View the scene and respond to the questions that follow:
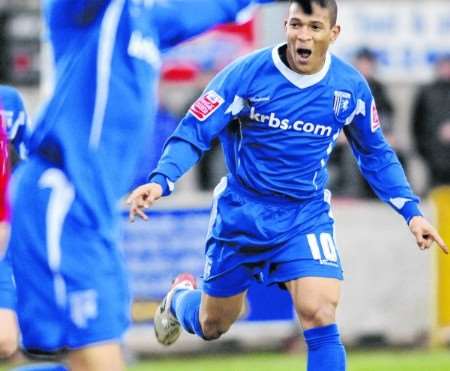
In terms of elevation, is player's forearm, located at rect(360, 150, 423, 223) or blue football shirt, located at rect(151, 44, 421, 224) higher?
blue football shirt, located at rect(151, 44, 421, 224)

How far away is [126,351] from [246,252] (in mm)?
4210

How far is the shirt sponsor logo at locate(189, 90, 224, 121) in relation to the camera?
747cm

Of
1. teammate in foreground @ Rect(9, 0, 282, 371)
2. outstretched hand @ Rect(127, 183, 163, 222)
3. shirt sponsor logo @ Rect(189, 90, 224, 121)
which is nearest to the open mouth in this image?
shirt sponsor logo @ Rect(189, 90, 224, 121)

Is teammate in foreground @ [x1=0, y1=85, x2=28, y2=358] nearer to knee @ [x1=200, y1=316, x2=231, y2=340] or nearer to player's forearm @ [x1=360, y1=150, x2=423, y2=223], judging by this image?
knee @ [x1=200, y1=316, x2=231, y2=340]

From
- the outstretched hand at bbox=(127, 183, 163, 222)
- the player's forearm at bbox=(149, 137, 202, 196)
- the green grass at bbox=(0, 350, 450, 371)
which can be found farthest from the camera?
the green grass at bbox=(0, 350, 450, 371)

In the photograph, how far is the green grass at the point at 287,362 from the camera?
36.0 feet

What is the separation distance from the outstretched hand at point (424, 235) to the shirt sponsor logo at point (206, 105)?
1.10 m

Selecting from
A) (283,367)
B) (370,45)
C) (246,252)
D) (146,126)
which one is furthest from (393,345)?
(146,126)

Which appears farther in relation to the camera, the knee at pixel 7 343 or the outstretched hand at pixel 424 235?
the outstretched hand at pixel 424 235

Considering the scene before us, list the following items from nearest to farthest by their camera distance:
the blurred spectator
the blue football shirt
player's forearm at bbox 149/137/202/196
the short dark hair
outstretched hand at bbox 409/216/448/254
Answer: player's forearm at bbox 149/137/202/196
outstretched hand at bbox 409/216/448/254
the short dark hair
the blue football shirt
the blurred spectator

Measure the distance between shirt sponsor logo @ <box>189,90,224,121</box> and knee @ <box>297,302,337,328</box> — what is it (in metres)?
Result: 1.03

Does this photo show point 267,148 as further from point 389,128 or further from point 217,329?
point 389,128

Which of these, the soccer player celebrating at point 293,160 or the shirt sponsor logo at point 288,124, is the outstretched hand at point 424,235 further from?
the shirt sponsor logo at point 288,124

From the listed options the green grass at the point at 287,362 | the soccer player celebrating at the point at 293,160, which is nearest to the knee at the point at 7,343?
the soccer player celebrating at the point at 293,160
